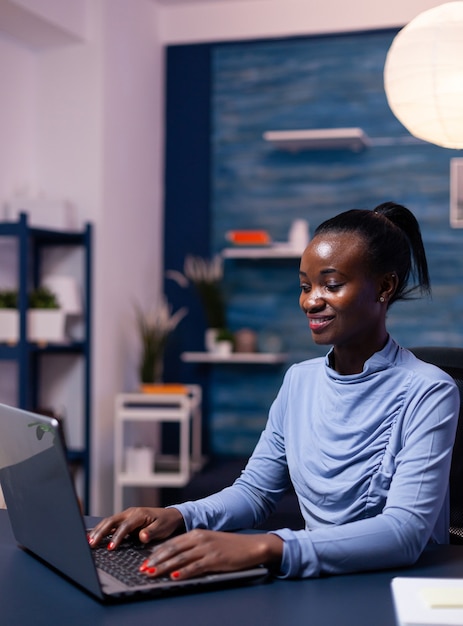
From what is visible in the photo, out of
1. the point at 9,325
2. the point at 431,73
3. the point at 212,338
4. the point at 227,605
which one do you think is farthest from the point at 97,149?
the point at 227,605

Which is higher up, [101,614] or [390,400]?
[390,400]

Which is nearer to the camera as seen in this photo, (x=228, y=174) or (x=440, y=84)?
(x=440, y=84)

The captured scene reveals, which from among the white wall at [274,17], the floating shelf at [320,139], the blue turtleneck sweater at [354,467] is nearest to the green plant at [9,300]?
the floating shelf at [320,139]

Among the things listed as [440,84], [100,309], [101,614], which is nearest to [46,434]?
[101,614]

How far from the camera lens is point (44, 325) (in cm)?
376

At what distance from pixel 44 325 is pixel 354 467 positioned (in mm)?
2507

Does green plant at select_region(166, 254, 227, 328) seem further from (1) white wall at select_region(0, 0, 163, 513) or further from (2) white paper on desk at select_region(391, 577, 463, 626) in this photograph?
(2) white paper on desk at select_region(391, 577, 463, 626)

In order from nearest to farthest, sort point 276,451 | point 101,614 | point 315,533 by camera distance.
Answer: point 101,614 < point 315,533 < point 276,451

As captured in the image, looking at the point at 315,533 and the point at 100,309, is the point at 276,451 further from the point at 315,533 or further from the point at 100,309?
the point at 100,309

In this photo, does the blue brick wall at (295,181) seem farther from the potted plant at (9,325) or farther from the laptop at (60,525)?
the laptop at (60,525)

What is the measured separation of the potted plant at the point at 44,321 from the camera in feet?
12.3

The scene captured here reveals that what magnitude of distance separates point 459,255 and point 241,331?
1.11 m

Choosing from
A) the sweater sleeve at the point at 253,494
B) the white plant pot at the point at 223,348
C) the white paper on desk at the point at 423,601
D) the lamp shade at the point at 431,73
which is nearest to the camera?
the white paper on desk at the point at 423,601

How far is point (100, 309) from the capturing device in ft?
13.4
